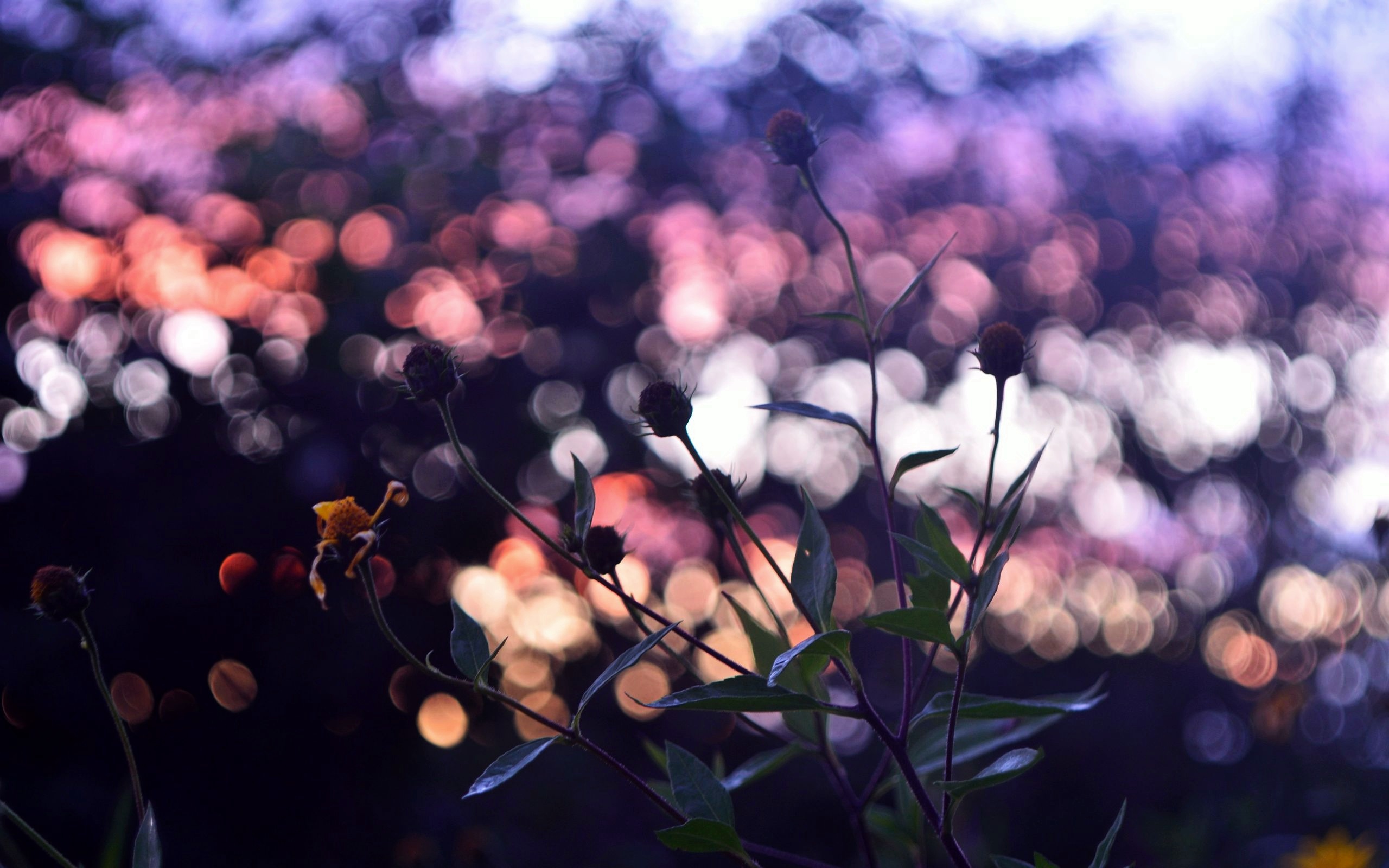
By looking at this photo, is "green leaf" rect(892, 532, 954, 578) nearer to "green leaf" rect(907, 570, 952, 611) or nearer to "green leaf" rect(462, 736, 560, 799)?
"green leaf" rect(907, 570, 952, 611)

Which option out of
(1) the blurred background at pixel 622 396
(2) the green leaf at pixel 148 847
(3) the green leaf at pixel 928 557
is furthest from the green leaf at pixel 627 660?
(1) the blurred background at pixel 622 396

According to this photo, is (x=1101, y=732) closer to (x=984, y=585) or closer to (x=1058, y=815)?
(x=1058, y=815)

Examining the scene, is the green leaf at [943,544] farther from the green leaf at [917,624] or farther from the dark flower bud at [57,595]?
the dark flower bud at [57,595]

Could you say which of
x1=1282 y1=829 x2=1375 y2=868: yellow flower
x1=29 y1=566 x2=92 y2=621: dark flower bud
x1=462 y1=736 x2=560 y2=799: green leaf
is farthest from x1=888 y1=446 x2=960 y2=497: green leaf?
x1=1282 y1=829 x2=1375 y2=868: yellow flower

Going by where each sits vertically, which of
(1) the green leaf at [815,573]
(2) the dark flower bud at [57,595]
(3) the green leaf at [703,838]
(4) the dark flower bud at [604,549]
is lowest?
(2) the dark flower bud at [57,595]

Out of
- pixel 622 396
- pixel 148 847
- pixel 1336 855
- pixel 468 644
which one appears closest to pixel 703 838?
pixel 468 644

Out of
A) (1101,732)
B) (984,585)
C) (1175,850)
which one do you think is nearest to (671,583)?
(1175,850)

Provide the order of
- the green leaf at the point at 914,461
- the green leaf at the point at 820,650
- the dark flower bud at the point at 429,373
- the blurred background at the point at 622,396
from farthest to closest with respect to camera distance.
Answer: the blurred background at the point at 622,396 → the dark flower bud at the point at 429,373 → the green leaf at the point at 914,461 → the green leaf at the point at 820,650
